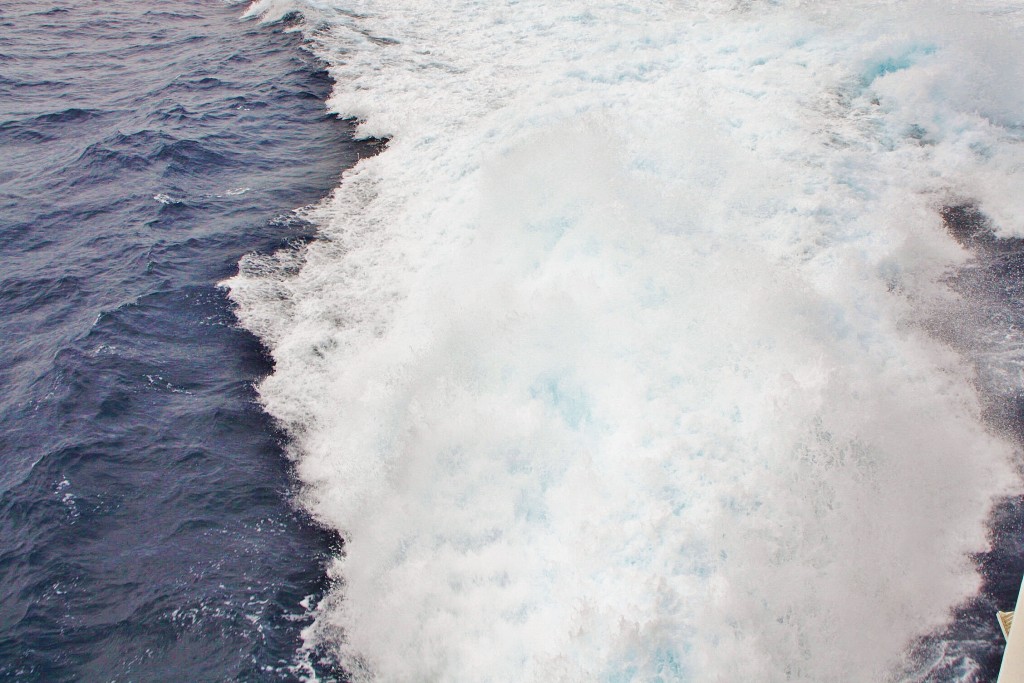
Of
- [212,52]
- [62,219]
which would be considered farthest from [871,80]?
[212,52]

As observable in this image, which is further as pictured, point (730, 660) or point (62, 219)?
point (62, 219)

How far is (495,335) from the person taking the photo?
8.53 m

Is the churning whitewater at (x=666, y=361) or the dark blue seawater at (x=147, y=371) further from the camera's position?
the dark blue seawater at (x=147, y=371)

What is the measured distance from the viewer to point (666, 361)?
771 cm

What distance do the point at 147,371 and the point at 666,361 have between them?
7259mm

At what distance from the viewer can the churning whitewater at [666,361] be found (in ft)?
19.7

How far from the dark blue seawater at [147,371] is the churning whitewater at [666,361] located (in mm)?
630

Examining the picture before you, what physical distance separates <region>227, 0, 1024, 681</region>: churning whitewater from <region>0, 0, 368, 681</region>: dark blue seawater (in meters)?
0.63

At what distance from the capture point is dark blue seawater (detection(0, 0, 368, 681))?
653 cm

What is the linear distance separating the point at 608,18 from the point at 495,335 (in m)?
10.8

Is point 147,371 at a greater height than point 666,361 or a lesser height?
lesser

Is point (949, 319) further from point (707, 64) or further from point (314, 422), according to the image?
point (314, 422)

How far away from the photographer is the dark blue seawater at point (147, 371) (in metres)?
6.53

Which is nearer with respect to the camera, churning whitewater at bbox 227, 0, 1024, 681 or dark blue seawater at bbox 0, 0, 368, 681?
churning whitewater at bbox 227, 0, 1024, 681
